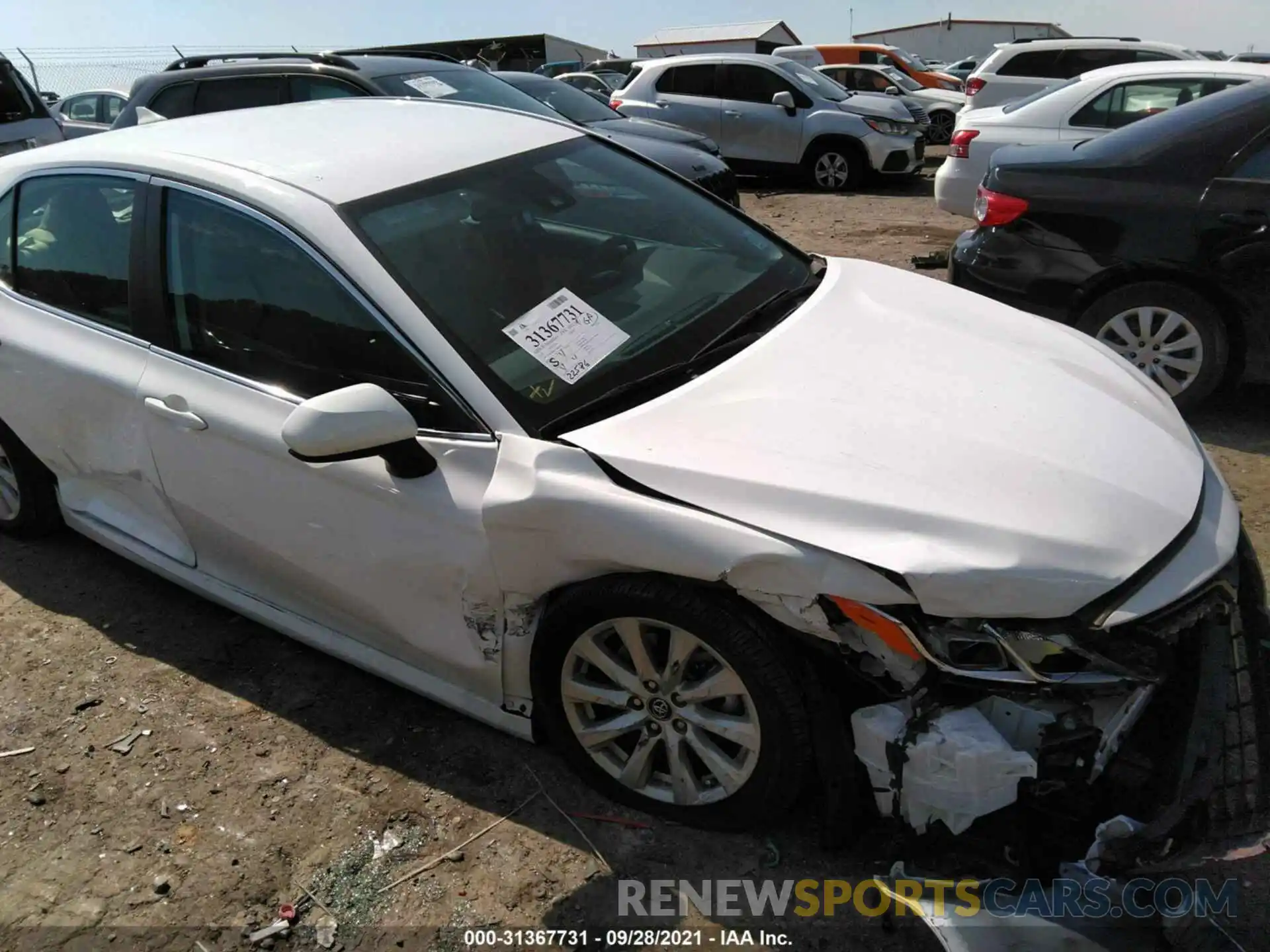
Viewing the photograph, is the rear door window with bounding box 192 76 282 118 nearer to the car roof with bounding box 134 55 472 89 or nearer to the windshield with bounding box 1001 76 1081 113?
the car roof with bounding box 134 55 472 89

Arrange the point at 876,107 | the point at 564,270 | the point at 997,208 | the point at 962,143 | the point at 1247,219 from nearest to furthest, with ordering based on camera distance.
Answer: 1. the point at 564,270
2. the point at 1247,219
3. the point at 997,208
4. the point at 962,143
5. the point at 876,107

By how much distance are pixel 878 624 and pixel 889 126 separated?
10.9 metres

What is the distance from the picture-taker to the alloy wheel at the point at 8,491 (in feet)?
11.6

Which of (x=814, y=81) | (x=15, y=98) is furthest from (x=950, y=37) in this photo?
A: (x=15, y=98)

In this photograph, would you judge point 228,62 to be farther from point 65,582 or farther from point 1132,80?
point 1132,80

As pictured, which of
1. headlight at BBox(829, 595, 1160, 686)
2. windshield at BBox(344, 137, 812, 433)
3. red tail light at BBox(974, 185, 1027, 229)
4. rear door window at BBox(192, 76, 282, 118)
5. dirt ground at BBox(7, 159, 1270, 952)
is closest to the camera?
headlight at BBox(829, 595, 1160, 686)

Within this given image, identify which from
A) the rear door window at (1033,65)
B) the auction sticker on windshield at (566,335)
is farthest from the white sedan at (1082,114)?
the auction sticker on windshield at (566,335)

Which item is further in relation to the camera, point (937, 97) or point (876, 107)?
point (937, 97)

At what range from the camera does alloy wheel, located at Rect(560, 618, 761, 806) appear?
6.97 feet

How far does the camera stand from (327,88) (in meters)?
7.11

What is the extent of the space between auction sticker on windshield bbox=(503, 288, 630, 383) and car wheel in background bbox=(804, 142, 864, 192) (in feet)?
32.4

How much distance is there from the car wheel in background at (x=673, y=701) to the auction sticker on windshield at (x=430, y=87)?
649 centimetres

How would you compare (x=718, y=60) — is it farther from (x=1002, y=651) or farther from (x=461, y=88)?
(x=1002, y=651)

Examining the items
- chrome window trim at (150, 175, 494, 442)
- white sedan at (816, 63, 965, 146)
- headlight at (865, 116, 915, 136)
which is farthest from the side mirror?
white sedan at (816, 63, 965, 146)
